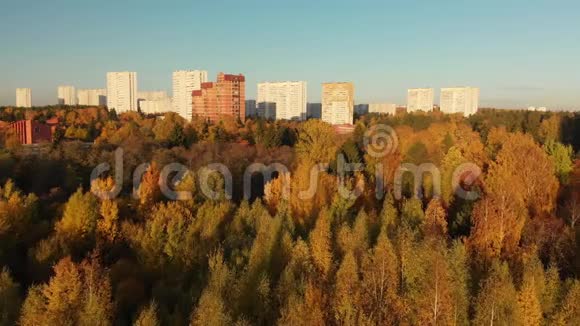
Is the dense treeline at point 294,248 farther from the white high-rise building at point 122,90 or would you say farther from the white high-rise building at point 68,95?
the white high-rise building at point 68,95

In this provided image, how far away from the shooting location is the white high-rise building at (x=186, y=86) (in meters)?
55.8

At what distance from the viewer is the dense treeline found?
9.95 meters

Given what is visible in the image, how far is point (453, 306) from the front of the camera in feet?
31.7

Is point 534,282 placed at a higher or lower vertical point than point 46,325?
higher

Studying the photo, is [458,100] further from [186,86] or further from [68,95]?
[68,95]

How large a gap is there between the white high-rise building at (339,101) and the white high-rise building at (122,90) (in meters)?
26.6

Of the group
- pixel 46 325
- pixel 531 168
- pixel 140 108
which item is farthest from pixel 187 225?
pixel 140 108

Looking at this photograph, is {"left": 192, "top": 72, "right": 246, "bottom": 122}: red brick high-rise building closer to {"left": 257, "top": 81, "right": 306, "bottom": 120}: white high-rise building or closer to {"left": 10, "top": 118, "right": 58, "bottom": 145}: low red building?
{"left": 257, "top": 81, "right": 306, "bottom": 120}: white high-rise building

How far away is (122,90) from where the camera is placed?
64.8m

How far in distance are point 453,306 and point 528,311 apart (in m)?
1.49

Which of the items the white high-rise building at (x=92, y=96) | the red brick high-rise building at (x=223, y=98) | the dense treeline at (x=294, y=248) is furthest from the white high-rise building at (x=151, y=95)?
the dense treeline at (x=294, y=248)

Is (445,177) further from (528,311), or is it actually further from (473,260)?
(528,311)

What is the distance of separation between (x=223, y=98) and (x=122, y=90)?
22.3 metres

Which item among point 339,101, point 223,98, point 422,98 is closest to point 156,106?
point 223,98
